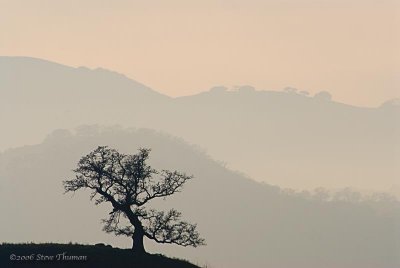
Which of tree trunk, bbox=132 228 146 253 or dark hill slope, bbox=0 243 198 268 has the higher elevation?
tree trunk, bbox=132 228 146 253

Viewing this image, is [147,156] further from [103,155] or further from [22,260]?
[22,260]

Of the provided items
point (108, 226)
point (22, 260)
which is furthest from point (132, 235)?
point (22, 260)
